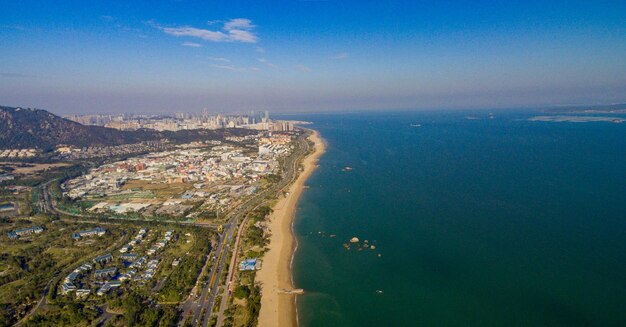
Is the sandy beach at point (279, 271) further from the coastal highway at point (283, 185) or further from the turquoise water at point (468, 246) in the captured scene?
the coastal highway at point (283, 185)

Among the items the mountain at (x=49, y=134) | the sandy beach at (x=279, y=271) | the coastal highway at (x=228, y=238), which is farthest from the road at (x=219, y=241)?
the mountain at (x=49, y=134)

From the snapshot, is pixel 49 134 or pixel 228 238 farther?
pixel 49 134

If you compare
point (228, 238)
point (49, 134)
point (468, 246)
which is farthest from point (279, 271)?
point (49, 134)

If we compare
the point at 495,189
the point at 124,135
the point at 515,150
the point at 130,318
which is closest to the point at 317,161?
the point at 495,189

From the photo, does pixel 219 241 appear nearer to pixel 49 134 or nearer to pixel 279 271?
pixel 279 271

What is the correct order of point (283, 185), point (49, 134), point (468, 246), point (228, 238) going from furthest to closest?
point (49, 134), point (283, 185), point (228, 238), point (468, 246)

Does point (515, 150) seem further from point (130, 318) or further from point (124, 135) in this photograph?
point (124, 135)

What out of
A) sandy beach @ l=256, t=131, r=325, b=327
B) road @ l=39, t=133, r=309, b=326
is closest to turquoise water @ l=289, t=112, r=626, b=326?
sandy beach @ l=256, t=131, r=325, b=327
